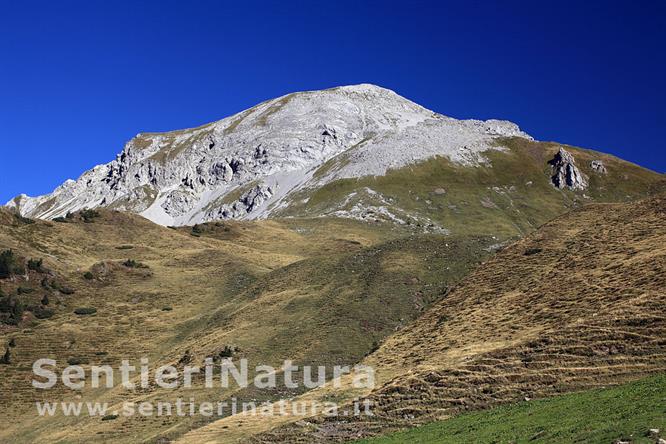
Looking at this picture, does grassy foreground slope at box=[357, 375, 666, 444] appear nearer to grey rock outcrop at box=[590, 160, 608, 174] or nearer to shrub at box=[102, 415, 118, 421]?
shrub at box=[102, 415, 118, 421]

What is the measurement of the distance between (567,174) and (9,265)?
158304 mm

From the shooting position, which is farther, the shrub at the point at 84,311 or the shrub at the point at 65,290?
the shrub at the point at 65,290

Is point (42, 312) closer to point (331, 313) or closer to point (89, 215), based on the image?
point (331, 313)

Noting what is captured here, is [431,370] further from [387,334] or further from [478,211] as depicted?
[478,211]

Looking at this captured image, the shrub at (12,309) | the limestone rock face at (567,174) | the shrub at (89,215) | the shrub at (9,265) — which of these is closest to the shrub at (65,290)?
the shrub at (9,265)

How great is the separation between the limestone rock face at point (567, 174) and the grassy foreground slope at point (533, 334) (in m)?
140

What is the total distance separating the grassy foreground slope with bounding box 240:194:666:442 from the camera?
2948 centimetres

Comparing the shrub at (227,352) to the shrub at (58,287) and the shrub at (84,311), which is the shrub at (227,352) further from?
the shrub at (58,287)

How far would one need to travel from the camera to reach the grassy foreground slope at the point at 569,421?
19547 millimetres

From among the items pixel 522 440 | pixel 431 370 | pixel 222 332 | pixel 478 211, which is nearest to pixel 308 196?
pixel 478 211

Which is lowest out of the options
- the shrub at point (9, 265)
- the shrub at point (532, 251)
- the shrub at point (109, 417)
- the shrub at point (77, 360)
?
the shrub at point (109, 417)

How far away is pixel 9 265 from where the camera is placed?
257 ft

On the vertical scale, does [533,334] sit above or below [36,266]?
below

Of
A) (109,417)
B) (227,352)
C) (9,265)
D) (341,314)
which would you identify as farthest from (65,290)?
(341,314)
